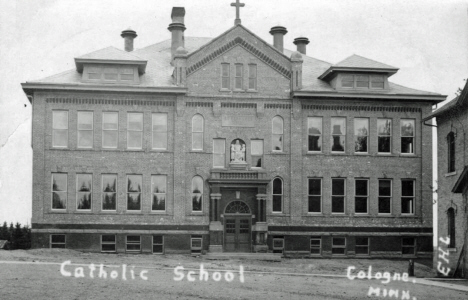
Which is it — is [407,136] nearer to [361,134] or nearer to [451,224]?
[361,134]

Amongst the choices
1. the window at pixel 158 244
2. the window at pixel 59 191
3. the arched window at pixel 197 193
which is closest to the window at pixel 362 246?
the arched window at pixel 197 193

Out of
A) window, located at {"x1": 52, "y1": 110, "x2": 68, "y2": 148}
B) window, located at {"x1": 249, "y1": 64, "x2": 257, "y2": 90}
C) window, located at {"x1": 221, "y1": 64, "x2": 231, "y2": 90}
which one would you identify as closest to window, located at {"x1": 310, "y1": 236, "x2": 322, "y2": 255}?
window, located at {"x1": 249, "y1": 64, "x2": 257, "y2": 90}

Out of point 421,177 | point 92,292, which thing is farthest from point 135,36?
point 92,292

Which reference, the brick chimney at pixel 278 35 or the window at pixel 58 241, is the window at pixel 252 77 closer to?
the brick chimney at pixel 278 35

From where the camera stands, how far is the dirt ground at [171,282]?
22.7 m

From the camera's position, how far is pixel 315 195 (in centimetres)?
4231

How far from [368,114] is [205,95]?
963cm

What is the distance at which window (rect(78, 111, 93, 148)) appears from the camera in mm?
40875

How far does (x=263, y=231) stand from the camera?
40.6 metres

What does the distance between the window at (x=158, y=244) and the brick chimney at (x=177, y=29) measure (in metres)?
11.6

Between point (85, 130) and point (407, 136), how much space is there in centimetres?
1863

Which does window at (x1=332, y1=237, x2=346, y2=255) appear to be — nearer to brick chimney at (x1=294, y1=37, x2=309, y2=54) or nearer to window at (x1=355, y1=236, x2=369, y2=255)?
window at (x1=355, y1=236, x2=369, y2=255)

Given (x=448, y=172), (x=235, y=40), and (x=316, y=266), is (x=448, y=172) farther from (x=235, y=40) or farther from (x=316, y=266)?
(x=235, y=40)

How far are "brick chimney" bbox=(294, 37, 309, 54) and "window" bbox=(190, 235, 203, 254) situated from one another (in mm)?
16119
